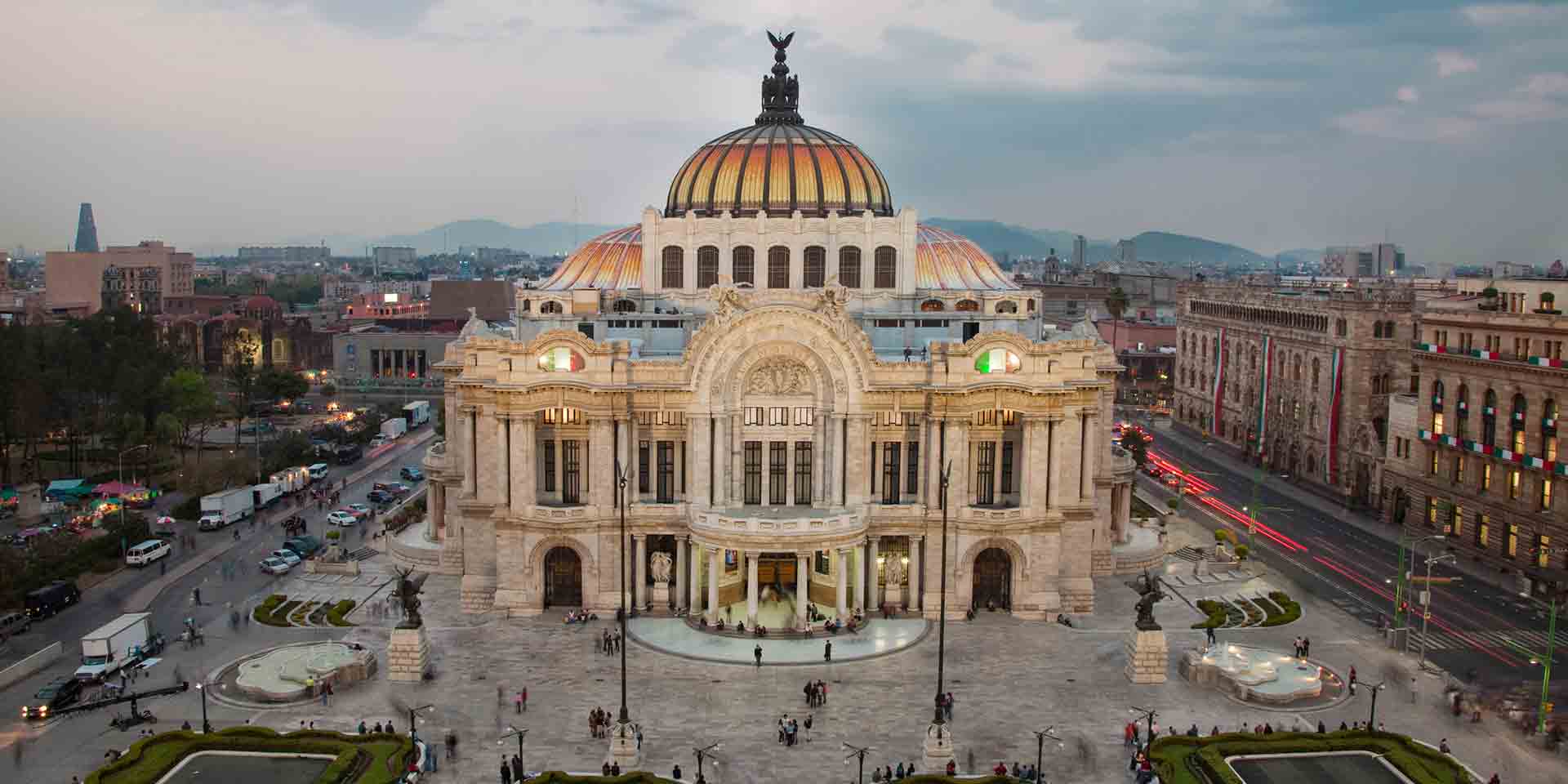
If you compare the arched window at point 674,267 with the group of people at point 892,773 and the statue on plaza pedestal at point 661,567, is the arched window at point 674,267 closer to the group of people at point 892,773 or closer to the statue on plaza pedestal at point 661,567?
the statue on plaza pedestal at point 661,567

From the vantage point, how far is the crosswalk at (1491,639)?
2697 inches

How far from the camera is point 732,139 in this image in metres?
91.1

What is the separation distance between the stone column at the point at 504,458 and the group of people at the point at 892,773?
30.8 metres

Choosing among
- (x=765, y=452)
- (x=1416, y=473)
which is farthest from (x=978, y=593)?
(x=1416, y=473)

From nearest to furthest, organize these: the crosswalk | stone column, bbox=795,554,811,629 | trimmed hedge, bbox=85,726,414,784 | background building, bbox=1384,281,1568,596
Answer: trimmed hedge, bbox=85,726,414,784 → the crosswalk → stone column, bbox=795,554,811,629 → background building, bbox=1384,281,1568,596

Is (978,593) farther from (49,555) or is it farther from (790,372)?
(49,555)

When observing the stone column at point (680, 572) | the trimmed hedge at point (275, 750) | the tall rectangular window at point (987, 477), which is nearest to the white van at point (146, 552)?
the trimmed hedge at point (275, 750)

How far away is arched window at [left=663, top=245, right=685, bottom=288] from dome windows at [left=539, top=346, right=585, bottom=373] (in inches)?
635

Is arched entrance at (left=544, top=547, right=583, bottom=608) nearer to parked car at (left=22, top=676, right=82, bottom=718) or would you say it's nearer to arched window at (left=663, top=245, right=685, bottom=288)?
arched window at (left=663, top=245, right=685, bottom=288)

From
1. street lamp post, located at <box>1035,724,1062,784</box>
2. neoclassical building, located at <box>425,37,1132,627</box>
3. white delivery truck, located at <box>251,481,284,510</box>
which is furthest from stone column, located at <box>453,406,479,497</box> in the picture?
street lamp post, located at <box>1035,724,1062,784</box>

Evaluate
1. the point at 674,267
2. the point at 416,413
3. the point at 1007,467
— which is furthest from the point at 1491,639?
the point at 416,413

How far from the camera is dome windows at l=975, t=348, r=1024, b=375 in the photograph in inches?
2820

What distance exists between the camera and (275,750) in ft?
171

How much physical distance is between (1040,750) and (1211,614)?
96.3 feet
